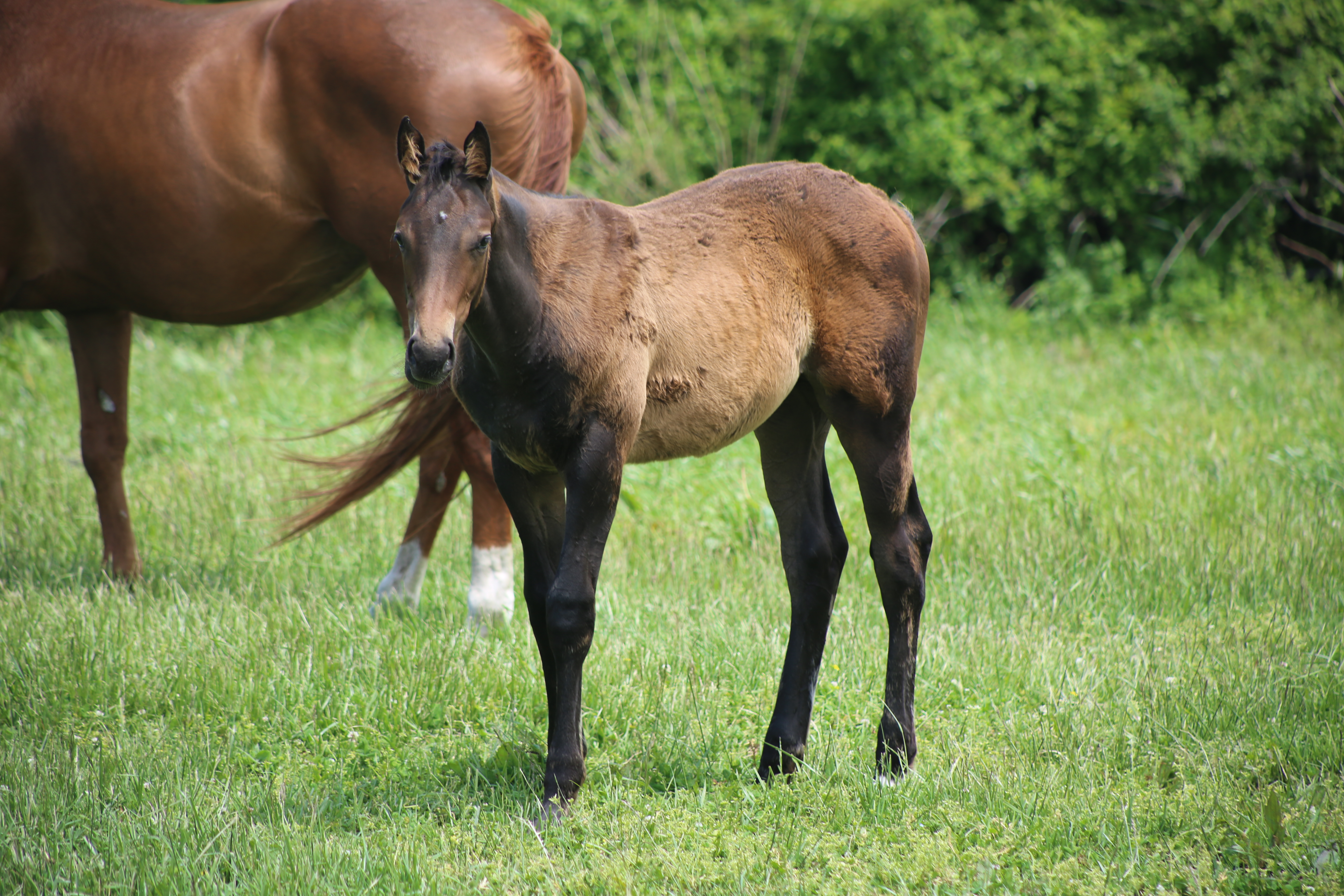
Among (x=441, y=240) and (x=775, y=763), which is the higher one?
(x=441, y=240)

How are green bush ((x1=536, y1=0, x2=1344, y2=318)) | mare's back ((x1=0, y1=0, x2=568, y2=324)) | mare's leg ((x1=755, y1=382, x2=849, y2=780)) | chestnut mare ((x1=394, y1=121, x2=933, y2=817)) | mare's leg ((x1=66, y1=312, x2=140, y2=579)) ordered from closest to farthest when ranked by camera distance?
chestnut mare ((x1=394, y1=121, x2=933, y2=817))
mare's leg ((x1=755, y1=382, x2=849, y2=780))
mare's back ((x1=0, y1=0, x2=568, y2=324))
mare's leg ((x1=66, y1=312, x2=140, y2=579))
green bush ((x1=536, y1=0, x2=1344, y2=318))

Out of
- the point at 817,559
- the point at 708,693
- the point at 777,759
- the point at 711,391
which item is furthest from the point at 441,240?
the point at 708,693

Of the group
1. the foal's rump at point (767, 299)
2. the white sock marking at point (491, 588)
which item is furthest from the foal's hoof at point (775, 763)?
the white sock marking at point (491, 588)

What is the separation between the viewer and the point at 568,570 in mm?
2793

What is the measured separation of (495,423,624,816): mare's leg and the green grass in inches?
7.6

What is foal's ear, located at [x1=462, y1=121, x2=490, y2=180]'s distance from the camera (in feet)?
7.82

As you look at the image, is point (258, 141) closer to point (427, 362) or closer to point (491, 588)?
point (491, 588)

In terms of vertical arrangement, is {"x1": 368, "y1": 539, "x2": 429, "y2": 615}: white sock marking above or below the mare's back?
below

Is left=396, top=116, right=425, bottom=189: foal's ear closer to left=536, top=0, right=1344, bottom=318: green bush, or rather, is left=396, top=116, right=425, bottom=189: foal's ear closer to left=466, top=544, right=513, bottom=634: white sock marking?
left=466, top=544, right=513, bottom=634: white sock marking

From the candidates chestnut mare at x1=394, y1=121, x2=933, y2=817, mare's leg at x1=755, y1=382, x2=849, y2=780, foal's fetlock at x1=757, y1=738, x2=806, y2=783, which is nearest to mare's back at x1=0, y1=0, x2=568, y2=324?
chestnut mare at x1=394, y1=121, x2=933, y2=817

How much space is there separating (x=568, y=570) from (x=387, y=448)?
71.9 inches

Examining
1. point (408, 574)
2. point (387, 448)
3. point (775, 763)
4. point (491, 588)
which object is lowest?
point (408, 574)

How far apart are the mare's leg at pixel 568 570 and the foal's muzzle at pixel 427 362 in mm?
523

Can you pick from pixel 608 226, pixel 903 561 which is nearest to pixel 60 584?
pixel 608 226
